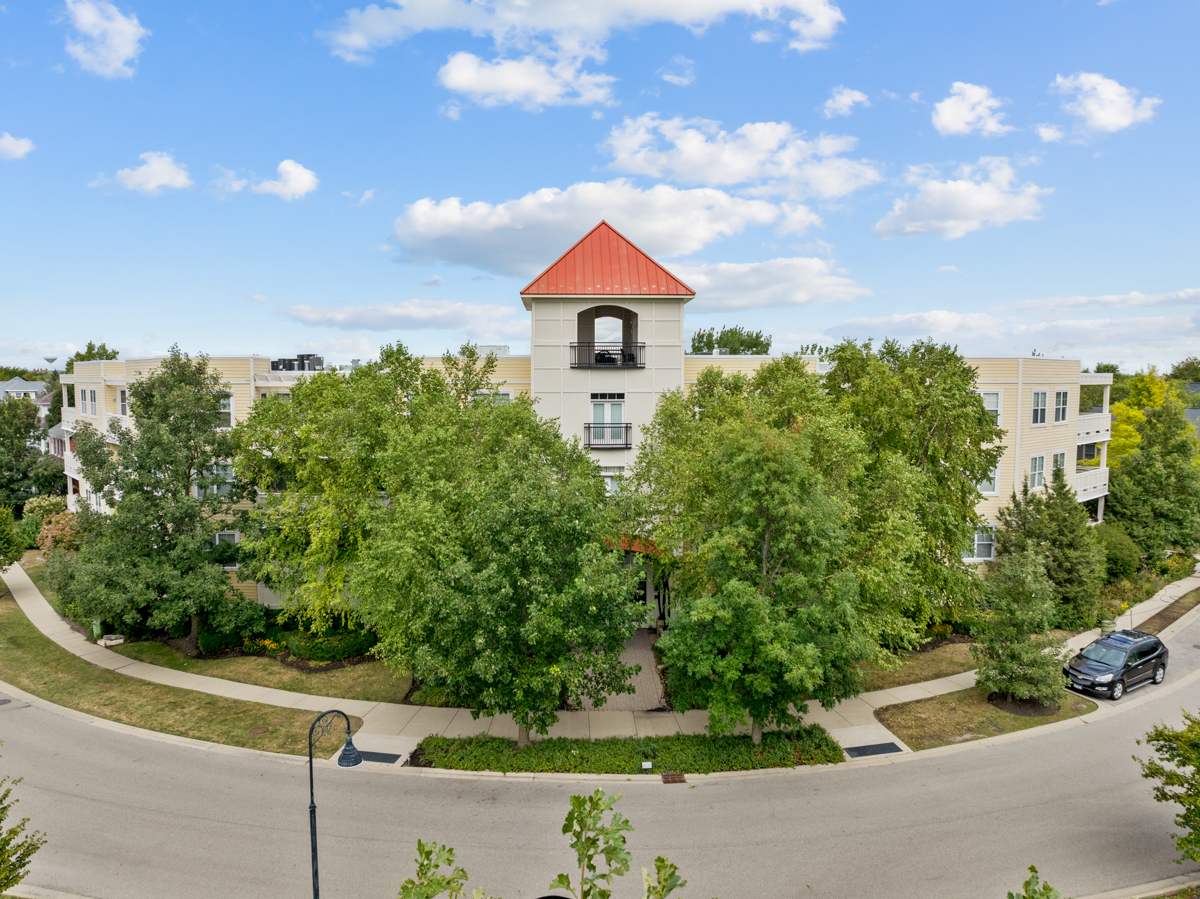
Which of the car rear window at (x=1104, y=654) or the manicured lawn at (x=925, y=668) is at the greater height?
the car rear window at (x=1104, y=654)

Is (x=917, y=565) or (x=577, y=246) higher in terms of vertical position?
(x=577, y=246)

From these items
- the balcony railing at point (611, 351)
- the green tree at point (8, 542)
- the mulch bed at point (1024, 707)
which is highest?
the balcony railing at point (611, 351)

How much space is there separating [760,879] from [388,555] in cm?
1026

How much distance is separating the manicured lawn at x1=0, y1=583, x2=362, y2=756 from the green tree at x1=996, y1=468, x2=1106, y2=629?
79.1ft

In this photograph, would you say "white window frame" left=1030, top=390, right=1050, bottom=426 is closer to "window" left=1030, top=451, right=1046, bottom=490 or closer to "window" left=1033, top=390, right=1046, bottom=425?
"window" left=1033, top=390, right=1046, bottom=425

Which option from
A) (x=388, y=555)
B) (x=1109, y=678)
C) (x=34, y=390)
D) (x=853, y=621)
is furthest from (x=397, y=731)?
(x=34, y=390)

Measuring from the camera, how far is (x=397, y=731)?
1816 cm

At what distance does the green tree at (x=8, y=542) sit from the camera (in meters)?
30.4

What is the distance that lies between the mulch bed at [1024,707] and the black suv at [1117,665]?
1.75m

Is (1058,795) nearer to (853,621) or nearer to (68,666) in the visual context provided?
(853,621)

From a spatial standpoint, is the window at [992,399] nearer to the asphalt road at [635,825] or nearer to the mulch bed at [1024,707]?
the mulch bed at [1024,707]

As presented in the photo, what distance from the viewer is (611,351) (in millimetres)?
27172

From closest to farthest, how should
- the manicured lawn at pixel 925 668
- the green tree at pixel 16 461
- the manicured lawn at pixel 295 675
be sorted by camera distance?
the manicured lawn at pixel 295 675, the manicured lawn at pixel 925 668, the green tree at pixel 16 461

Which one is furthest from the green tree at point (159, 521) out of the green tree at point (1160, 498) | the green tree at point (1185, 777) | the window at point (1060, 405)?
the green tree at point (1160, 498)
